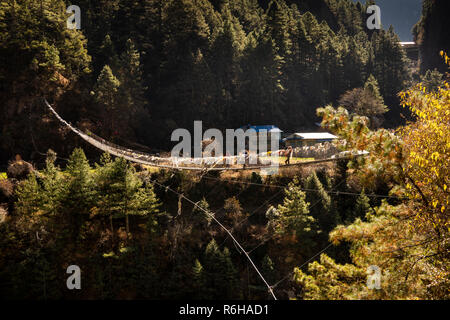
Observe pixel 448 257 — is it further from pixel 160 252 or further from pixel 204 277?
pixel 160 252

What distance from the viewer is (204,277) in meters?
13.9

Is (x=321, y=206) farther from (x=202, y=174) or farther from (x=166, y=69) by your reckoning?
(x=166, y=69)

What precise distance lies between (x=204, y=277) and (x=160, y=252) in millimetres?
2696

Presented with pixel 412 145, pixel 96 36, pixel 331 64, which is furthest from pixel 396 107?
pixel 412 145

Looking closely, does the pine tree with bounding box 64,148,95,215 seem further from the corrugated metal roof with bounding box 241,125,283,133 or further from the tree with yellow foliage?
the corrugated metal roof with bounding box 241,125,283,133

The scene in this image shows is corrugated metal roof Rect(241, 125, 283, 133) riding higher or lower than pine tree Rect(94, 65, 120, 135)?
lower

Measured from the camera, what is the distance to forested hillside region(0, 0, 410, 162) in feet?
72.4

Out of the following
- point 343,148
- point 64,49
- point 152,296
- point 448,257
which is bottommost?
point 152,296

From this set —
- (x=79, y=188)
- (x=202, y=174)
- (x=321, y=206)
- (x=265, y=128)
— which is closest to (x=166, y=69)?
(x=265, y=128)

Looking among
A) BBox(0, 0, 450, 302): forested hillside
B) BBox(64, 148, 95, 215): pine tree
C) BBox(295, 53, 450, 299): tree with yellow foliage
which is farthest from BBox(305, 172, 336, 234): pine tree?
BBox(295, 53, 450, 299): tree with yellow foliage

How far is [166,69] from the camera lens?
2956 centimetres

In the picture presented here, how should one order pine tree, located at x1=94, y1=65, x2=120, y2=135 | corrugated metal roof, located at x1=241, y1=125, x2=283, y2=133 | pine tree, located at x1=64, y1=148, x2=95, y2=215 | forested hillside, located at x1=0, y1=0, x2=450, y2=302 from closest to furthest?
forested hillside, located at x1=0, y1=0, x2=450, y2=302, pine tree, located at x1=64, y1=148, x2=95, y2=215, pine tree, located at x1=94, y1=65, x2=120, y2=135, corrugated metal roof, located at x1=241, y1=125, x2=283, y2=133

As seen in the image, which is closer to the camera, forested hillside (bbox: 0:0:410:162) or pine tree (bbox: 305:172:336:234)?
pine tree (bbox: 305:172:336:234)

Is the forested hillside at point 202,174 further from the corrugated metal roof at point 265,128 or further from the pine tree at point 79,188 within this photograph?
the corrugated metal roof at point 265,128
